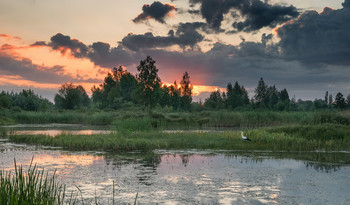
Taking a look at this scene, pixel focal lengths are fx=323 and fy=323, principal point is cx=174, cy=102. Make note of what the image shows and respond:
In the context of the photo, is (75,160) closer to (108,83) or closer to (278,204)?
(278,204)

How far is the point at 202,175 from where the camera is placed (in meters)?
15.2

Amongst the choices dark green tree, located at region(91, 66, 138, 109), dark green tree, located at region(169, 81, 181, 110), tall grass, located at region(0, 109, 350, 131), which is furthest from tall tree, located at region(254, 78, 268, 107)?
tall grass, located at region(0, 109, 350, 131)

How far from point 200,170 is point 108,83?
386ft

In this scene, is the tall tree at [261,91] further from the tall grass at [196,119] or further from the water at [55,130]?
the water at [55,130]

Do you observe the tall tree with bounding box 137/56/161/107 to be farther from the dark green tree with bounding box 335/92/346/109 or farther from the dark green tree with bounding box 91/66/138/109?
the dark green tree with bounding box 335/92/346/109

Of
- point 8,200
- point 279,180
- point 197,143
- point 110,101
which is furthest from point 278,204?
point 110,101

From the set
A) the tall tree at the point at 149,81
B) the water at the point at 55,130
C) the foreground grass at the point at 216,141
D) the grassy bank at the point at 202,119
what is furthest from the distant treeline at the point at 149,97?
the foreground grass at the point at 216,141

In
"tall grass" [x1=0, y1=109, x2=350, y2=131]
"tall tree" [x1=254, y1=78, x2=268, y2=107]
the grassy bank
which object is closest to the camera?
"tall grass" [x1=0, y1=109, x2=350, y2=131]

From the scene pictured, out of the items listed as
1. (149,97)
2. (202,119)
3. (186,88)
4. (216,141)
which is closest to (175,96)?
(186,88)

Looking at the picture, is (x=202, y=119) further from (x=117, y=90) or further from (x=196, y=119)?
(x=117, y=90)

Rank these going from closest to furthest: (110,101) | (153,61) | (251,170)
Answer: (251,170) < (153,61) < (110,101)

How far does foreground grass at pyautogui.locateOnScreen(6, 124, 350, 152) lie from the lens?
79.6 feet

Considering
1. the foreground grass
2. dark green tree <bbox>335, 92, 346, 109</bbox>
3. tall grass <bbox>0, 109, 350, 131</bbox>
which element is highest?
dark green tree <bbox>335, 92, 346, 109</bbox>

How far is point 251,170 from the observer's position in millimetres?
16406
